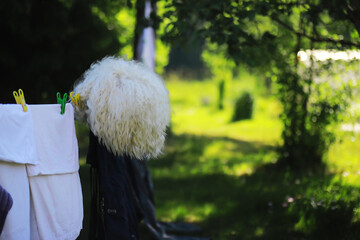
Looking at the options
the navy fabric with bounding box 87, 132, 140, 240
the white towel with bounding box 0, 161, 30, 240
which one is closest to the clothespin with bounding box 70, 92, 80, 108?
the navy fabric with bounding box 87, 132, 140, 240

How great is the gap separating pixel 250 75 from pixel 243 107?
611 centimetres

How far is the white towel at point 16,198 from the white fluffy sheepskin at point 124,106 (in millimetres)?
478

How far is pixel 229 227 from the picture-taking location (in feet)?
14.0

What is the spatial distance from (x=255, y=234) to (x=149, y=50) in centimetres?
283

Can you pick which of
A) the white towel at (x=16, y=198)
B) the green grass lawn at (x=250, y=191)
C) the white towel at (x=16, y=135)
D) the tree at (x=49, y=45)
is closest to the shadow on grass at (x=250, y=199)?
the green grass lawn at (x=250, y=191)

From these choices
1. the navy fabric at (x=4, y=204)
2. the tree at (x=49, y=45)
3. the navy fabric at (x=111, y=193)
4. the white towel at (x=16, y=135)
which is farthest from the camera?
the tree at (x=49, y=45)

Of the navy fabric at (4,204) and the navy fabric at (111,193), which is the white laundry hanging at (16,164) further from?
the navy fabric at (111,193)

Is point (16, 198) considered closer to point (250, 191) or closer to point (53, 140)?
point (53, 140)

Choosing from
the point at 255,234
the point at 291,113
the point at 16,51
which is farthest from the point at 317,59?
the point at 16,51

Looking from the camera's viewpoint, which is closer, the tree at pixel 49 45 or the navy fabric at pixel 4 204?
the navy fabric at pixel 4 204

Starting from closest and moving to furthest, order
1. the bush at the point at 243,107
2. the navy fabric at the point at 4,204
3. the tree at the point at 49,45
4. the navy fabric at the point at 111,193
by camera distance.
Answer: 1. the navy fabric at the point at 4,204
2. the navy fabric at the point at 111,193
3. the tree at the point at 49,45
4. the bush at the point at 243,107

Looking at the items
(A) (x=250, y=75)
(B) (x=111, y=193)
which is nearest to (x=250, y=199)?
(A) (x=250, y=75)

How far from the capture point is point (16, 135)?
2199 millimetres

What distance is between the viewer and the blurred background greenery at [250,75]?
376cm
